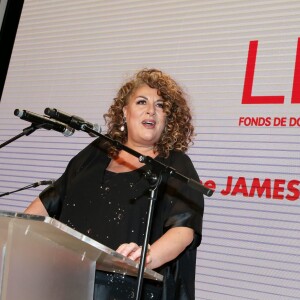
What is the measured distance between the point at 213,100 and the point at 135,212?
1239mm

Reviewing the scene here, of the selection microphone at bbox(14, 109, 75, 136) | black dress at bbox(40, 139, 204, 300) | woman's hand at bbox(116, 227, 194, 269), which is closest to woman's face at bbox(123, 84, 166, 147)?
black dress at bbox(40, 139, 204, 300)

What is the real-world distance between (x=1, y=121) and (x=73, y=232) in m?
2.80

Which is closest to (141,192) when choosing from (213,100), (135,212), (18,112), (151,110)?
(135,212)

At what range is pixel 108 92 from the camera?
12.1ft

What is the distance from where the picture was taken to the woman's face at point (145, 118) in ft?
7.93

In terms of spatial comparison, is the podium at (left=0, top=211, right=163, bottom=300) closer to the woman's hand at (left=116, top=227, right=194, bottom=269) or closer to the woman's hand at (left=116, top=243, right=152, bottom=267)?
the woman's hand at (left=116, top=243, right=152, bottom=267)

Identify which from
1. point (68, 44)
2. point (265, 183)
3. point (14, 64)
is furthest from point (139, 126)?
point (14, 64)

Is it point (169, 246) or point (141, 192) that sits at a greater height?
point (141, 192)

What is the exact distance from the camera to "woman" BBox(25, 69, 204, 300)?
215 centimetres

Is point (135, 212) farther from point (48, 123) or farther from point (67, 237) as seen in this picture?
point (67, 237)

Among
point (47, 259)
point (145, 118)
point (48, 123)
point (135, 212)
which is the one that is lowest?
point (47, 259)

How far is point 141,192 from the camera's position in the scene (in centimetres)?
223

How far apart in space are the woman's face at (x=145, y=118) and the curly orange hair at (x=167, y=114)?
2cm

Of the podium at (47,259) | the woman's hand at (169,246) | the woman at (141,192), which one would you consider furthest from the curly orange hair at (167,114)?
the podium at (47,259)
